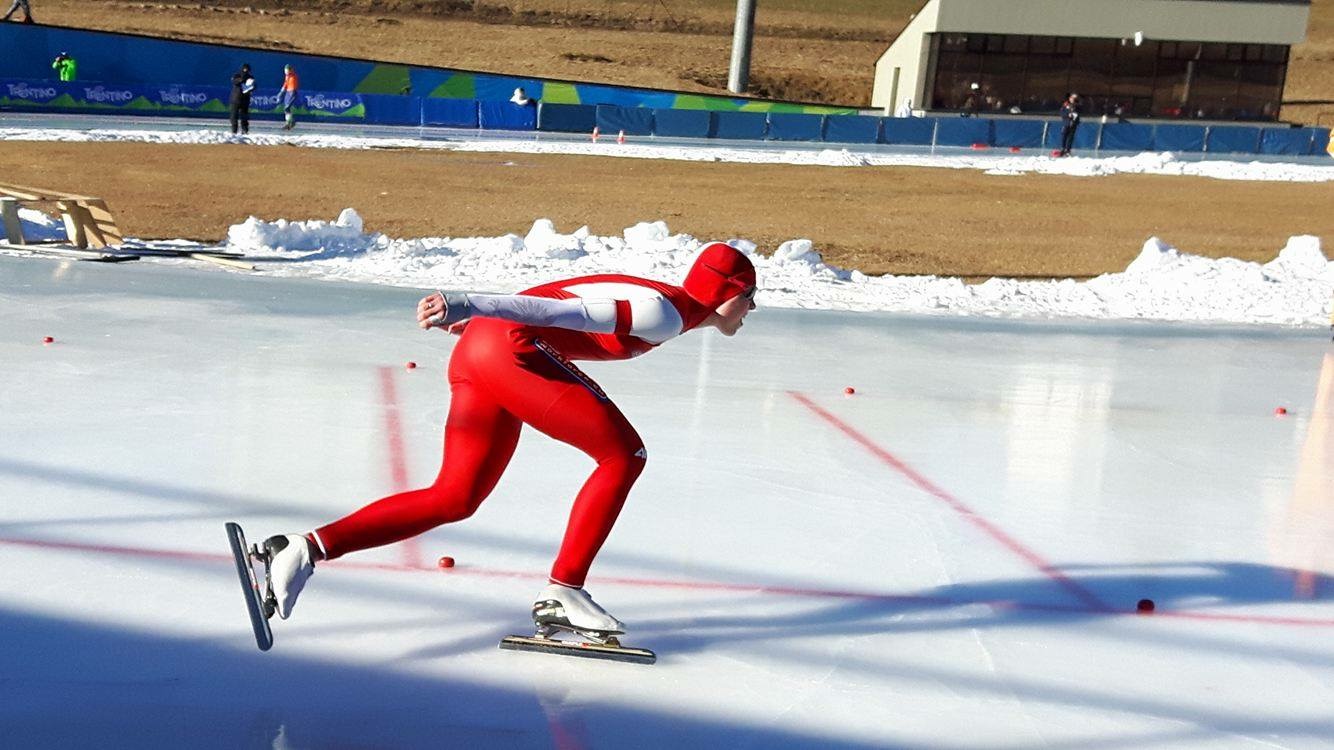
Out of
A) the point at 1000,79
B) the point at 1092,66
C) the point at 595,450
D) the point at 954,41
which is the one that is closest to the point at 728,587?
the point at 595,450

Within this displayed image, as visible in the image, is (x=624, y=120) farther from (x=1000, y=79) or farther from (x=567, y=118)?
(x=1000, y=79)

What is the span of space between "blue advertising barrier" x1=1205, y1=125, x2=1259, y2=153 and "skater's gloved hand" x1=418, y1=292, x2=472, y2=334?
37.5 meters

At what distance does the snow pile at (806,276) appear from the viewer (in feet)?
35.7

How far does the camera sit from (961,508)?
5289mm

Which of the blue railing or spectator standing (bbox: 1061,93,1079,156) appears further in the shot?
spectator standing (bbox: 1061,93,1079,156)

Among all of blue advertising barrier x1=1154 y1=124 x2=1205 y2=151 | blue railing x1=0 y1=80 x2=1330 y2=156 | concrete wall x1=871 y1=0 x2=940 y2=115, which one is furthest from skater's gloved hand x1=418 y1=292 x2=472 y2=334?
concrete wall x1=871 y1=0 x2=940 y2=115

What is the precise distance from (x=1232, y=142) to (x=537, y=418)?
37660 mm

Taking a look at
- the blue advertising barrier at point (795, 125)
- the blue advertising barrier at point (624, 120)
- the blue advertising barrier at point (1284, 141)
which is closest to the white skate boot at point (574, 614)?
the blue advertising barrier at point (624, 120)

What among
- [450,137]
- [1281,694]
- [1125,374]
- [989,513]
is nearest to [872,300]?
[1125,374]

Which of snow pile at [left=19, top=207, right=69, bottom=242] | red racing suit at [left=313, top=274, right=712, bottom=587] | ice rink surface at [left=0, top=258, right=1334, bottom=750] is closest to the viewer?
ice rink surface at [left=0, top=258, right=1334, bottom=750]

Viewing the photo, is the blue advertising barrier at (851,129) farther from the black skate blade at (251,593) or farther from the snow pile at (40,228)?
the black skate blade at (251,593)

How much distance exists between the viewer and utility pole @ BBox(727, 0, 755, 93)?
48.2 metres

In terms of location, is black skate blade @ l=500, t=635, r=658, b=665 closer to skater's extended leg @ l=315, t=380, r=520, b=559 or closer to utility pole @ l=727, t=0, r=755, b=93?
skater's extended leg @ l=315, t=380, r=520, b=559

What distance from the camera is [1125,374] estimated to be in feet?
27.6
